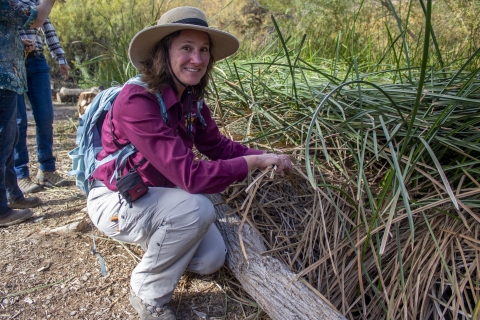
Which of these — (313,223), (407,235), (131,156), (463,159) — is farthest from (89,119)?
(463,159)

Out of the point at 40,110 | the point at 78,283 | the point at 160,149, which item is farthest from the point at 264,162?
the point at 40,110

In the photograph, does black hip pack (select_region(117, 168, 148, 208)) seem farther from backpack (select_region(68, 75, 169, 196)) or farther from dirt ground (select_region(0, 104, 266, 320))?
dirt ground (select_region(0, 104, 266, 320))

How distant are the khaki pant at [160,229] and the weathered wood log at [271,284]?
7.2 inches

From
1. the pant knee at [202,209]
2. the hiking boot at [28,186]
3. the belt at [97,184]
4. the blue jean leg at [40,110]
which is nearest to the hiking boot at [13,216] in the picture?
the hiking boot at [28,186]

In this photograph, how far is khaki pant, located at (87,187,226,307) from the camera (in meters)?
1.62

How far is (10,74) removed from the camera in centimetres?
224

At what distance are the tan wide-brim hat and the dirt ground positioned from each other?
997 millimetres

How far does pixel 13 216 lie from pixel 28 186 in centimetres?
59

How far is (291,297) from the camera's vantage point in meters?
1.54

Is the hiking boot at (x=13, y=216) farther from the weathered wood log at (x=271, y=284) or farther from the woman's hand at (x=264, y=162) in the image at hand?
the woman's hand at (x=264, y=162)

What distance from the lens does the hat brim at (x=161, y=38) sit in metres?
1.62

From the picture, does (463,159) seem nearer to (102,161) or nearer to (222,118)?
(222,118)

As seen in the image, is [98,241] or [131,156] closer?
[131,156]

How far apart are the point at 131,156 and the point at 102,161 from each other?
17 cm
